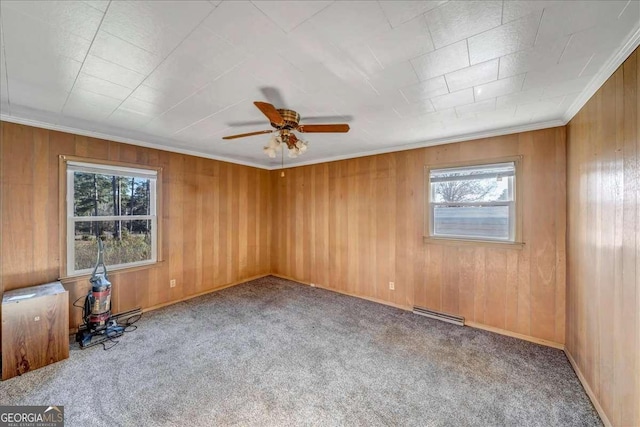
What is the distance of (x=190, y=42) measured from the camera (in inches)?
54.6

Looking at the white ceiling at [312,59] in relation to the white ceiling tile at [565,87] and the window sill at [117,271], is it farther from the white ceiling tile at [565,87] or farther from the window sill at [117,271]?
the window sill at [117,271]

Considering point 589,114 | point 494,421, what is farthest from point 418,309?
point 589,114

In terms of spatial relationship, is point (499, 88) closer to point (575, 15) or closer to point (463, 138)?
point (575, 15)

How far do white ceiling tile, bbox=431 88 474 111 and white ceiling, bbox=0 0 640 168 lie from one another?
0.02 metres

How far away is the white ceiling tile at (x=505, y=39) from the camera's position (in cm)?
124

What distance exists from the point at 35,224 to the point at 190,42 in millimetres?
2882

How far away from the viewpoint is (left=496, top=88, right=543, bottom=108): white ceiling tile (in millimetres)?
1982

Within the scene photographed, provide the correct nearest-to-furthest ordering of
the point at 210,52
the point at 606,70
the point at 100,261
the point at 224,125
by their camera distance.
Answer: the point at 210,52 → the point at 606,70 → the point at 224,125 → the point at 100,261

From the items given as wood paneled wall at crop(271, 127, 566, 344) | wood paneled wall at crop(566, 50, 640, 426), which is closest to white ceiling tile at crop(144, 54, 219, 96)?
wood paneled wall at crop(566, 50, 640, 426)

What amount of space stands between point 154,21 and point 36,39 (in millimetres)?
782

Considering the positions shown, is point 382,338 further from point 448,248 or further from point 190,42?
point 190,42
